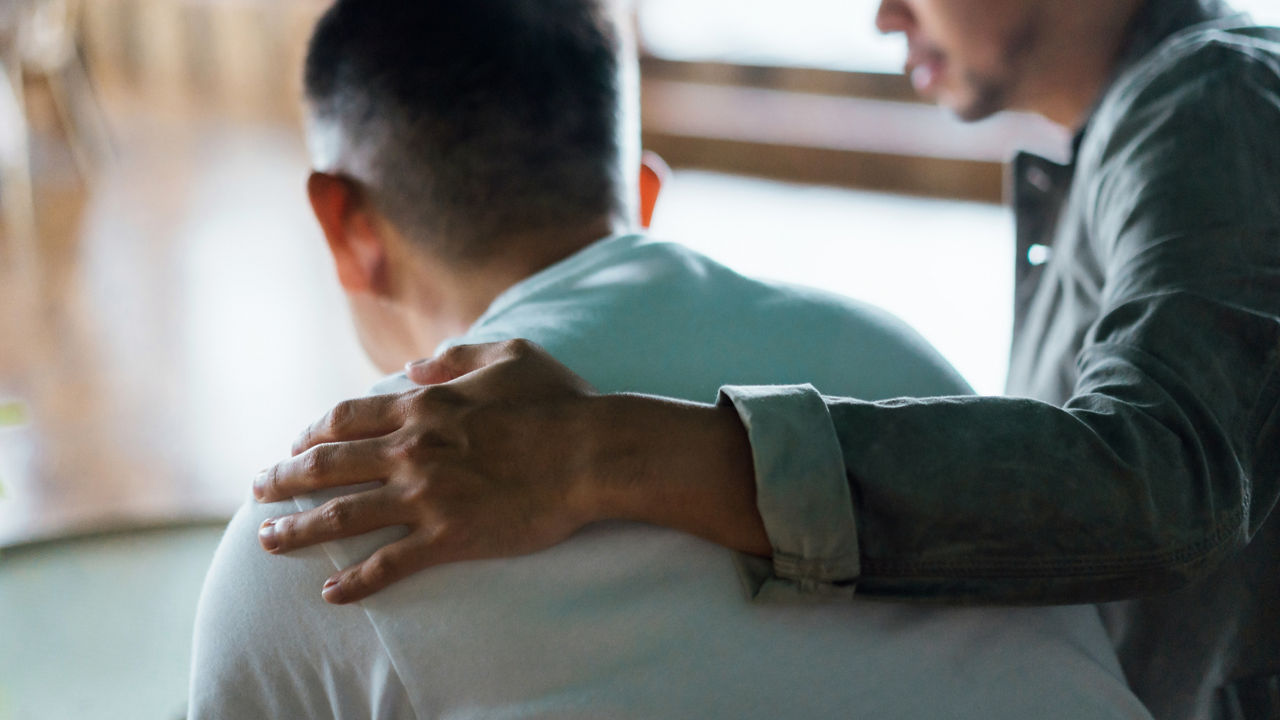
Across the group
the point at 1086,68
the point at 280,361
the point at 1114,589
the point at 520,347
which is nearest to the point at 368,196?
the point at 520,347

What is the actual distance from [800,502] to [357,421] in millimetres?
272

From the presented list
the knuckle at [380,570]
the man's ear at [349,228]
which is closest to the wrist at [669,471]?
the knuckle at [380,570]

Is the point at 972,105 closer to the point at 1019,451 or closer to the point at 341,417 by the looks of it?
the point at 1019,451

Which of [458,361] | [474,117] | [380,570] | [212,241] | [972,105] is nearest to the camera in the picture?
[380,570]

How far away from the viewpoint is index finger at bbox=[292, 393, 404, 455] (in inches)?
28.4

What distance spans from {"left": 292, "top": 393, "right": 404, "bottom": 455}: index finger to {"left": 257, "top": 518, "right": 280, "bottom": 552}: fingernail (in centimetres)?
6

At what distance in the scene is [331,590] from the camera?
0.66 m

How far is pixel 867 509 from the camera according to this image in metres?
0.70

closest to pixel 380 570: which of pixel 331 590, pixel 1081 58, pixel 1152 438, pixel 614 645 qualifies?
pixel 331 590

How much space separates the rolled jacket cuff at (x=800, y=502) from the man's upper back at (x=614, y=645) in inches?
1.2

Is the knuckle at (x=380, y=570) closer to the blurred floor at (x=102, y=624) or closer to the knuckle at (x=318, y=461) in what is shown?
the knuckle at (x=318, y=461)

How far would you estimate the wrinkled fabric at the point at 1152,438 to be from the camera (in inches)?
27.8

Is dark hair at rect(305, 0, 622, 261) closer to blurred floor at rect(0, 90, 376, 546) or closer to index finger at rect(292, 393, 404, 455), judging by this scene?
index finger at rect(292, 393, 404, 455)

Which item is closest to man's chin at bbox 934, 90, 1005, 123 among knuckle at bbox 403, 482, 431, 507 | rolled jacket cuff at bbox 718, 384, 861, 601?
rolled jacket cuff at bbox 718, 384, 861, 601
